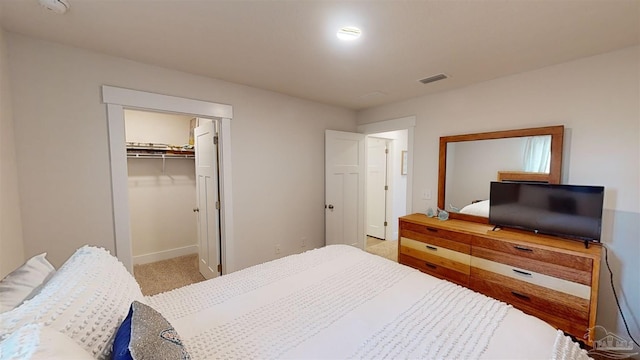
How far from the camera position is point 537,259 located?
197 cm

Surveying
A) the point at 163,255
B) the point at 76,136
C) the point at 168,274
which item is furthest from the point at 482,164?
the point at 163,255

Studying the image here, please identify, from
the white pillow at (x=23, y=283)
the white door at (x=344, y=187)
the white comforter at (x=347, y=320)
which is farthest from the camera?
the white door at (x=344, y=187)

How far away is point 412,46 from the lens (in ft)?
6.07

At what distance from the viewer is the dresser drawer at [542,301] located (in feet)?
5.90

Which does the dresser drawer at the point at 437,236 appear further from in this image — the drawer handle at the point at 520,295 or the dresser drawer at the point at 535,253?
the drawer handle at the point at 520,295

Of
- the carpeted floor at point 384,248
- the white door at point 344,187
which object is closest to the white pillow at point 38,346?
the white door at point 344,187

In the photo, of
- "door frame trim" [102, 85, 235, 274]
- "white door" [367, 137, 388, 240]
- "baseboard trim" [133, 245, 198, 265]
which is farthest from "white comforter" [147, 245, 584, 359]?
"white door" [367, 137, 388, 240]

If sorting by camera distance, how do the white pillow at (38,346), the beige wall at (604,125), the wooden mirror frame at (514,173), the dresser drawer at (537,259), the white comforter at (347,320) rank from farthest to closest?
the wooden mirror frame at (514,173)
the beige wall at (604,125)
the dresser drawer at (537,259)
the white comforter at (347,320)
the white pillow at (38,346)

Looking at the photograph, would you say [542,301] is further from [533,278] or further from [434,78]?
[434,78]

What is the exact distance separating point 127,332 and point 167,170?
356 cm

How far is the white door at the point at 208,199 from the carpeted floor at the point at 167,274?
0.19 m

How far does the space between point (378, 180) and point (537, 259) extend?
2.98 meters

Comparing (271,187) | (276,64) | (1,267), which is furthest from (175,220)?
(276,64)

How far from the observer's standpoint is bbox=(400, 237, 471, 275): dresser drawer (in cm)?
240
